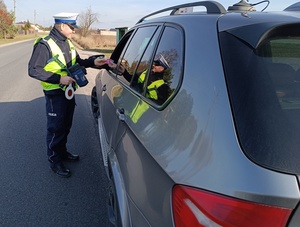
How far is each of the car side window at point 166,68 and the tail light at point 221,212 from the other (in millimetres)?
631

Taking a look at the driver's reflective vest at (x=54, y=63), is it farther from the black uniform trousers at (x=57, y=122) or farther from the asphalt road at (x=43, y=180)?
the asphalt road at (x=43, y=180)

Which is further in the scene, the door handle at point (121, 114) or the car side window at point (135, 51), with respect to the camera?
the car side window at point (135, 51)

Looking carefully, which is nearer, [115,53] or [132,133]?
[132,133]

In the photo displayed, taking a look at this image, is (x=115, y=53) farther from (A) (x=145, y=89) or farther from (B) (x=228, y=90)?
(B) (x=228, y=90)

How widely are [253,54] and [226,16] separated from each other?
0.42 metres

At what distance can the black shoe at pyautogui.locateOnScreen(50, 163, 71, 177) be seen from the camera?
3551mm

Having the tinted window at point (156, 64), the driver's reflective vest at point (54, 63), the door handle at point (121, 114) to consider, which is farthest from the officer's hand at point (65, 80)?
the door handle at point (121, 114)

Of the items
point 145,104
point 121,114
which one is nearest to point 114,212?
point 121,114

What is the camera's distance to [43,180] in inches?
137

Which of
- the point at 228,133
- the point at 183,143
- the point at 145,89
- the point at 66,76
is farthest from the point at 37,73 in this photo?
the point at 228,133

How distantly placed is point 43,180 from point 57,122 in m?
0.70

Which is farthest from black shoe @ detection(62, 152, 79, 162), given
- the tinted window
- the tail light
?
the tail light

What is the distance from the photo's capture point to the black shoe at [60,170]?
Result: 3551 millimetres

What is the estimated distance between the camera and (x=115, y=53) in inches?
165
